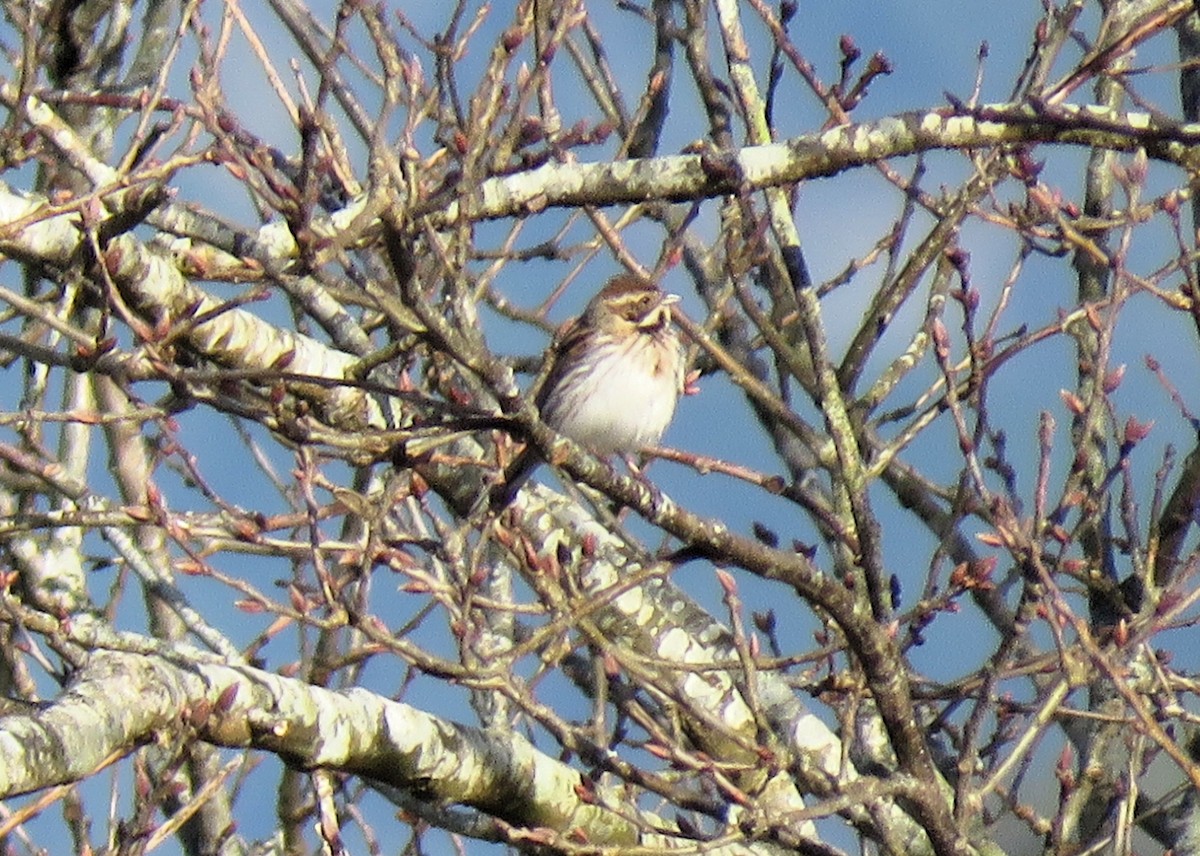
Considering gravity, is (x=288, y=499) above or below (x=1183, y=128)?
above

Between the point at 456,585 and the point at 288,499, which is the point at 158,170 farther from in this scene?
the point at 288,499

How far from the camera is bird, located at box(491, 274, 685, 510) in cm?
723

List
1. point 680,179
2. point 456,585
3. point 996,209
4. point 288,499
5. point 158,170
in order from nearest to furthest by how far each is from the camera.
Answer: point 158,170 < point 680,179 < point 456,585 < point 996,209 < point 288,499

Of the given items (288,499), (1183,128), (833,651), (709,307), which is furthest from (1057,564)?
(288,499)

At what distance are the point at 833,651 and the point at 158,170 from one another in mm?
2121

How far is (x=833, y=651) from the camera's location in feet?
16.6

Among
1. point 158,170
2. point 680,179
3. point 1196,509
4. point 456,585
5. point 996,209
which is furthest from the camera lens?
point 1196,509

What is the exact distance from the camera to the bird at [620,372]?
7.23 m

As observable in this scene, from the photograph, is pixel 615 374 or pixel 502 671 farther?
pixel 615 374

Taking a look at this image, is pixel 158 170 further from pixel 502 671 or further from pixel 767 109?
pixel 767 109

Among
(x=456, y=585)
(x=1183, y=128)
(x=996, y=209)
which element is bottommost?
(x=456, y=585)

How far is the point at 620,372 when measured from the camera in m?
7.30

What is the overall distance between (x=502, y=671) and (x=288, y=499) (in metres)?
3.22

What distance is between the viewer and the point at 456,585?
198 inches
